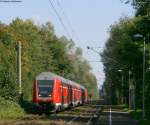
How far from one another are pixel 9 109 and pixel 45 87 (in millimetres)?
4068

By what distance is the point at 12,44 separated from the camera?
9944 centimetres

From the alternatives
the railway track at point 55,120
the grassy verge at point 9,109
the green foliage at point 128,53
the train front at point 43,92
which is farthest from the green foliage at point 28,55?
the green foliage at point 128,53

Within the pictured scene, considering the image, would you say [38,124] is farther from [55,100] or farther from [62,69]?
[62,69]

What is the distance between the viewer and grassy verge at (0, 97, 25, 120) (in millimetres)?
55625

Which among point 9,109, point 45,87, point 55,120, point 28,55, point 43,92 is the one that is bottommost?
point 55,120

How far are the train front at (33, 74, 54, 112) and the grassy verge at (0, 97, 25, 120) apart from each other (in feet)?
5.69

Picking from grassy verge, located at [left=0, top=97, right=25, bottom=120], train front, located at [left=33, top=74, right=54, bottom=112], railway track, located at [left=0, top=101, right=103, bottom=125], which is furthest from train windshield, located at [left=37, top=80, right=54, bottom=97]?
grassy verge, located at [left=0, top=97, right=25, bottom=120]

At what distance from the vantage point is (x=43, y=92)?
5972 cm

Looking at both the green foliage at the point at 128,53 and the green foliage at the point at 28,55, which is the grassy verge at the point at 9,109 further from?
the green foliage at the point at 128,53

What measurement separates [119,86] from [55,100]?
57484 mm

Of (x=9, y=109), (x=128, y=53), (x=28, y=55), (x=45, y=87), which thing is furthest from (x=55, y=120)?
(x=28, y=55)

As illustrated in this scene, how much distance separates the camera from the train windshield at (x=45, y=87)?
59.3 metres

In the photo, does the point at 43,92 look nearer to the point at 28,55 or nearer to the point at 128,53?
the point at 128,53

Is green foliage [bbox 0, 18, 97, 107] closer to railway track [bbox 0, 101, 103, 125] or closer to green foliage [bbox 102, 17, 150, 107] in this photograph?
railway track [bbox 0, 101, 103, 125]
